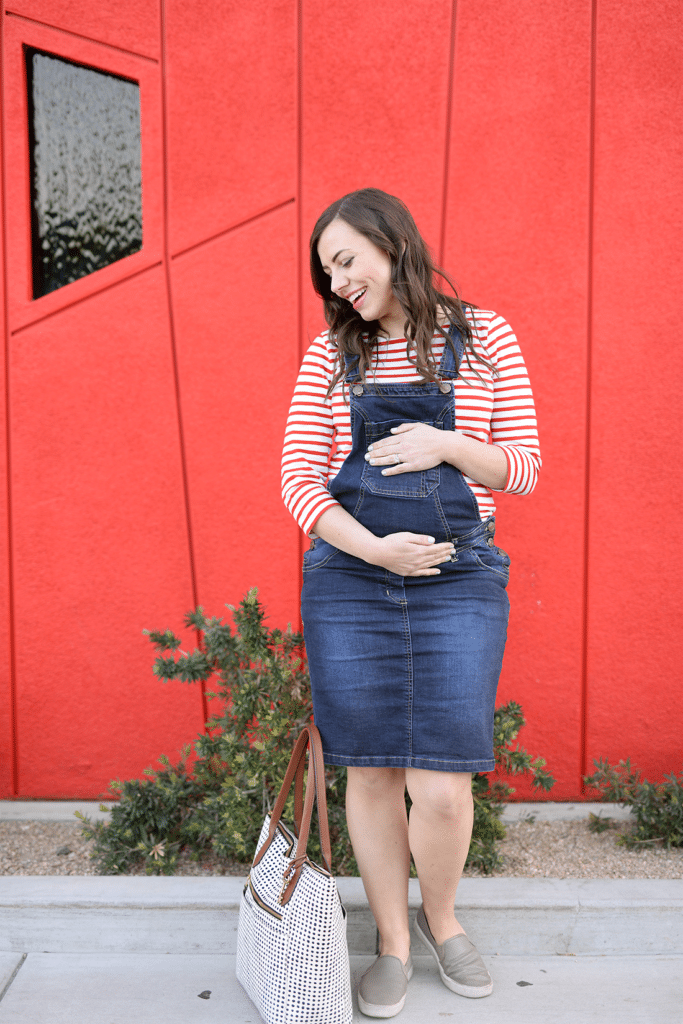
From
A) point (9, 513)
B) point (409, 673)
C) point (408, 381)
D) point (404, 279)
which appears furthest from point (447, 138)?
point (9, 513)

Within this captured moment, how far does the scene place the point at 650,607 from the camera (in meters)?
3.01

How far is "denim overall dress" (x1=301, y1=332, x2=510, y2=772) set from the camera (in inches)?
77.0

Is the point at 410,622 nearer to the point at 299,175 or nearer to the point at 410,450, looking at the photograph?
the point at 410,450

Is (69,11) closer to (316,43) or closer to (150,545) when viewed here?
(316,43)

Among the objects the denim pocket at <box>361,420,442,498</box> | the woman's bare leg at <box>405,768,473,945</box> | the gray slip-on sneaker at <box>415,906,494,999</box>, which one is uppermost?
the denim pocket at <box>361,420,442,498</box>

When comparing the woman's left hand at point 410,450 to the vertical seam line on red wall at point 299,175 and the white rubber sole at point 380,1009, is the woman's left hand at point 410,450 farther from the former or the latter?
the white rubber sole at point 380,1009

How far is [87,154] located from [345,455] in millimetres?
1853

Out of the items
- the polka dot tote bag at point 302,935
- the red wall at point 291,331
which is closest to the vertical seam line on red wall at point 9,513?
the red wall at point 291,331

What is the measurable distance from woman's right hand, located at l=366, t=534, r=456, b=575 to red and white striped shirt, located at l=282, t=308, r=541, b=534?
186mm

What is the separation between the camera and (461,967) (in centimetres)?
209

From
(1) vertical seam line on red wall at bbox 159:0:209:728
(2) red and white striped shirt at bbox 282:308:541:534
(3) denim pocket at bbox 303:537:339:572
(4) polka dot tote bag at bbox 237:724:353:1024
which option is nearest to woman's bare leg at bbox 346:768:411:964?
(4) polka dot tote bag at bbox 237:724:353:1024

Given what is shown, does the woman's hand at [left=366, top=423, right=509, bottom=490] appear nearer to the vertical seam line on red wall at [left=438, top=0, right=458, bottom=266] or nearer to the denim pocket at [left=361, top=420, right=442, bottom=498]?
the denim pocket at [left=361, top=420, right=442, bottom=498]

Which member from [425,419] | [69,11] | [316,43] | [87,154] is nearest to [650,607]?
[425,419]

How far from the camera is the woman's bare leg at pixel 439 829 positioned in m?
1.96
